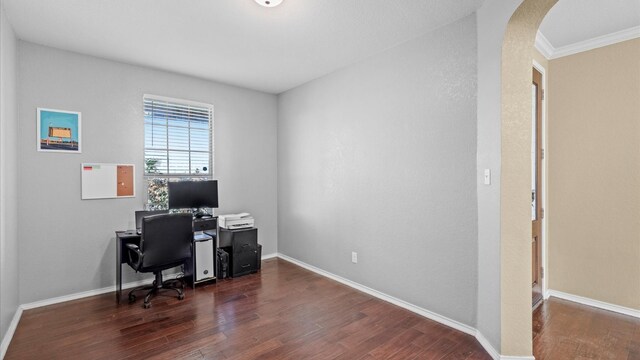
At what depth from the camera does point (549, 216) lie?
135 inches

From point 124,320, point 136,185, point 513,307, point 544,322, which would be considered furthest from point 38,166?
point 544,322

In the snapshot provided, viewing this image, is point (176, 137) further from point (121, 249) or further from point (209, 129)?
point (121, 249)

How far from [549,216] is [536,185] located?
458 mm

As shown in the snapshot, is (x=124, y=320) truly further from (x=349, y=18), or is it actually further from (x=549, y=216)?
(x=549, y=216)

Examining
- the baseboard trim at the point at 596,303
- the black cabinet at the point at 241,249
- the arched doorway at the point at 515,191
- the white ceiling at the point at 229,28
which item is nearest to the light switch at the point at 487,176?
the arched doorway at the point at 515,191

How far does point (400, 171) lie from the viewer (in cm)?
318

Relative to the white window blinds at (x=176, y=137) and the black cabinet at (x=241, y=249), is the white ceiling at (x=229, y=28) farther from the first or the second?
the black cabinet at (x=241, y=249)

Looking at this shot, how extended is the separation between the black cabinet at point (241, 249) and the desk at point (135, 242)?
0.73 ft

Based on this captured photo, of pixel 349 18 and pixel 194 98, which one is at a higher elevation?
pixel 349 18

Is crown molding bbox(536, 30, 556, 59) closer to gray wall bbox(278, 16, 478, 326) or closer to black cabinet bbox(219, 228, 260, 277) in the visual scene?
gray wall bbox(278, 16, 478, 326)

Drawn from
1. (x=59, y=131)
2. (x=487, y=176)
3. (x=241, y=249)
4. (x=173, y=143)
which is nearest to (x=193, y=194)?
(x=173, y=143)

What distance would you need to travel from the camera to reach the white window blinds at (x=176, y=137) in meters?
3.93

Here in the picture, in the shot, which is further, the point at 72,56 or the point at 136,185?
the point at 136,185

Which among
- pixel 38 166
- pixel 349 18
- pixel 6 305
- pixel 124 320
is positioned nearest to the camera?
pixel 6 305
